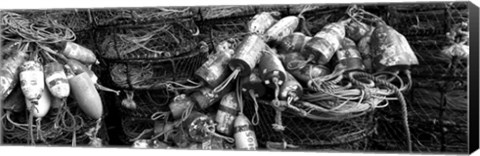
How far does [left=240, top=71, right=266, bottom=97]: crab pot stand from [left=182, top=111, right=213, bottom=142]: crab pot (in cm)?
25

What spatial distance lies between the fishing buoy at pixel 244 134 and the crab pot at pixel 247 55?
0.75ft

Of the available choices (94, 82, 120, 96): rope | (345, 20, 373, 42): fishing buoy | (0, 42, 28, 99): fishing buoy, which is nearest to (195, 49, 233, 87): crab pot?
(94, 82, 120, 96): rope

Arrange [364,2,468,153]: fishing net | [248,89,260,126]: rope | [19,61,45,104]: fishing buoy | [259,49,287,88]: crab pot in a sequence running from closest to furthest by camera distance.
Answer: [364,2,468,153]: fishing net → [259,49,287,88]: crab pot → [248,89,260,126]: rope → [19,61,45,104]: fishing buoy

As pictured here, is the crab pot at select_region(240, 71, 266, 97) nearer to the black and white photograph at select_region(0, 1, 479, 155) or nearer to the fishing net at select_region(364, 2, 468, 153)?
the black and white photograph at select_region(0, 1, 479, 155)

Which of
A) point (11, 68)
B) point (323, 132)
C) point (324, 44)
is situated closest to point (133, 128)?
point (11, 68)

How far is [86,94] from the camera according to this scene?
3.46 m

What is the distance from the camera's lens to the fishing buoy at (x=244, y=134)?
3.32 m

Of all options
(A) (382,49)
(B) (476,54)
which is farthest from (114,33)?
(B) (476,54)

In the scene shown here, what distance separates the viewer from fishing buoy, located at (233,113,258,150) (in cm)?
332

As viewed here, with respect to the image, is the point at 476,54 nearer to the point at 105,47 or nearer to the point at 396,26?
the point at 396,26

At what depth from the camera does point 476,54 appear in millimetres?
3039

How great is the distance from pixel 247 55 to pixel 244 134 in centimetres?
39

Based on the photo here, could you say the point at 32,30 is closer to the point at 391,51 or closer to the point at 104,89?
the point at 104,89

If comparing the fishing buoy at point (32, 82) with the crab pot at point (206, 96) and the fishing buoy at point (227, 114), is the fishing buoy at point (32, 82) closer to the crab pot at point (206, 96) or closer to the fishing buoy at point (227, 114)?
the crab pot at point (206, 96)
